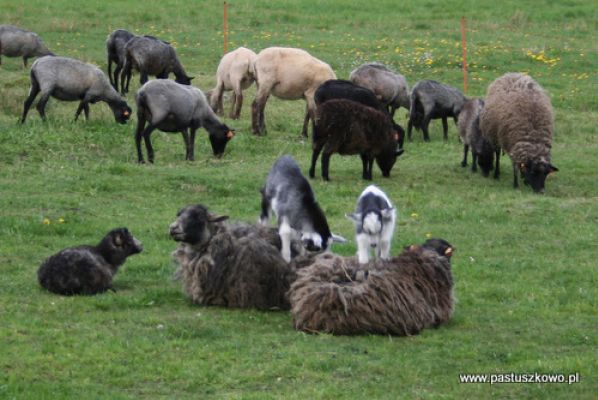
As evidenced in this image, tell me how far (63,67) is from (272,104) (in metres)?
6.12

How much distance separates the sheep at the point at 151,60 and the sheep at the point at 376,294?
15.1 metres

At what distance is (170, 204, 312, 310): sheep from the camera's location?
11000 mm

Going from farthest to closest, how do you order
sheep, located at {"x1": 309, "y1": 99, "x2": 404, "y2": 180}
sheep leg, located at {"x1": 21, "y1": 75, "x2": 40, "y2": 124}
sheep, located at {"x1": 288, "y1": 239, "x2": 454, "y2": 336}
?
sheep leg, located at {"x1": 21, "y1": 75, "x2": 40, "y2": 124}
sheep, located at {"x1": 309, "y1": 99, "x2": 404, "y2": 180}
sheep, located at {"x1": 288, "y1": 239, "x2": 454, "y2": 336}

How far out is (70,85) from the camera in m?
20.7

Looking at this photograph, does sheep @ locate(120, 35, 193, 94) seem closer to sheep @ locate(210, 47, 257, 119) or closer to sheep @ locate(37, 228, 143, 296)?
sheep @ locate(210, 47, 257, 119)

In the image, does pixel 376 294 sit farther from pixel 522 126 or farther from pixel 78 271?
pixel 522 126

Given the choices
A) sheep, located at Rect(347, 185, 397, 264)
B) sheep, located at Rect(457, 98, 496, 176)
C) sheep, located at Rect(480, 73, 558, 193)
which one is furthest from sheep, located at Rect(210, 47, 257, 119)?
sheep, located at Rect(347, 185, 397, 264)

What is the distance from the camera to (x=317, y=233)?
1138 centimetres

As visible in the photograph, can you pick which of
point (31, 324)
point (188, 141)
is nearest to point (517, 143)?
point (188, 141)

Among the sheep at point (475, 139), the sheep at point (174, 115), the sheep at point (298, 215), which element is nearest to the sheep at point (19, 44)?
the sheep at point (174, 115)

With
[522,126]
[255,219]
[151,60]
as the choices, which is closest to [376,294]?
[255,219]

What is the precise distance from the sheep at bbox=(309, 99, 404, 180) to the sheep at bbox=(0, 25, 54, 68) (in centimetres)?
1250

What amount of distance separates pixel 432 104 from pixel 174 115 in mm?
6077

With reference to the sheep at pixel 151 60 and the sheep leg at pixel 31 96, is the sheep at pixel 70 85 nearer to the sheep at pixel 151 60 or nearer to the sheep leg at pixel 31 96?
the sheep leg at pixel 31 96
